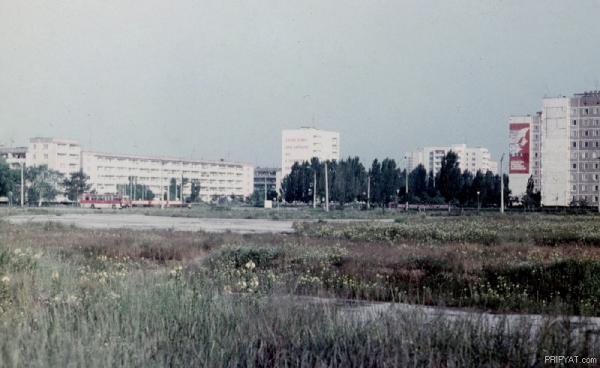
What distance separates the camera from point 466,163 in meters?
183

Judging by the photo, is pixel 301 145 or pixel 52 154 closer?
pixel 52 154

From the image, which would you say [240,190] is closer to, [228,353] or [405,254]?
[405,254]

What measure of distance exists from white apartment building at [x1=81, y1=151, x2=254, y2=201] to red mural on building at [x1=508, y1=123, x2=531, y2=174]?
2142 inches

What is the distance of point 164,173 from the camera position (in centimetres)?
14200

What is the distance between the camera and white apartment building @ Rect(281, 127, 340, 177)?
15825 cm

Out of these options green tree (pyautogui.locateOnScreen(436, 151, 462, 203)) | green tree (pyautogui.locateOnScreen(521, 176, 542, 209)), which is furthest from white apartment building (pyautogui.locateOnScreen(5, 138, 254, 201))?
green tree (pyautogui.locateOnScreen(521, 176, 542, 209))

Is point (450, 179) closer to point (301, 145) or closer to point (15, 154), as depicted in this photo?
point (301, 145)

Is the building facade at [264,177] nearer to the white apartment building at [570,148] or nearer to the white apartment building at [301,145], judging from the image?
the white apartment building at [301,145]

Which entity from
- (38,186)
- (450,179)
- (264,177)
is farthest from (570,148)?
(264,177)

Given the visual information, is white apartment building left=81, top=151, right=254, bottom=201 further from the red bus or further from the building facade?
the red bus

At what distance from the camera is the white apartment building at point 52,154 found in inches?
4710

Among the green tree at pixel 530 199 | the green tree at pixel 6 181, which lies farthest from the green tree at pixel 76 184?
the green tree at pixel 530 199

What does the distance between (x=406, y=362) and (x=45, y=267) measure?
6.98 m

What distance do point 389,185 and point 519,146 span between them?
21166mm
